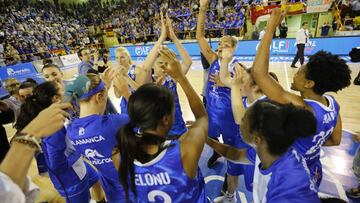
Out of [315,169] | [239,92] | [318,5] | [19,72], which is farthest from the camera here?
[318,5]

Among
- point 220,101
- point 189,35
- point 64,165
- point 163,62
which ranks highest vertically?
point 163,62

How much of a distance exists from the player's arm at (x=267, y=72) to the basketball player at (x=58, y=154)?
178 centimetres

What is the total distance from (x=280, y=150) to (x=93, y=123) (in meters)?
1.29

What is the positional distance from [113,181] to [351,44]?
12.0m

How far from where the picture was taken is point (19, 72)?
525 inches

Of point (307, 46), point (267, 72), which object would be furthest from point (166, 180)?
point (307, 46)

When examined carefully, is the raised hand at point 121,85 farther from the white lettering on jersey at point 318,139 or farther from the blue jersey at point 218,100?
the white lettering on jersey at point 318,139

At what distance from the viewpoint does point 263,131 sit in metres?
1.34

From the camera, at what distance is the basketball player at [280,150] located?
3.94 ft

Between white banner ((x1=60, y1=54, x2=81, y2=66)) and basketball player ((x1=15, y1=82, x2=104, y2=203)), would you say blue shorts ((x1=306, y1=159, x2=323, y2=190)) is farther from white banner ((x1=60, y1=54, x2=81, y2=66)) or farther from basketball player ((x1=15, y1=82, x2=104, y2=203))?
white banner ((x1=60, y1=54, x2=81, y2=66))

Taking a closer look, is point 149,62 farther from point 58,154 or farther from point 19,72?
point 19,72

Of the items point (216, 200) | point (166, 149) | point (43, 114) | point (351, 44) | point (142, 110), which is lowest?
point (216, 200)

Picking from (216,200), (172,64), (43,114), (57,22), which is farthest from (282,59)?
(57,22)

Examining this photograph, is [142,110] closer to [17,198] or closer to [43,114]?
[43,114]
